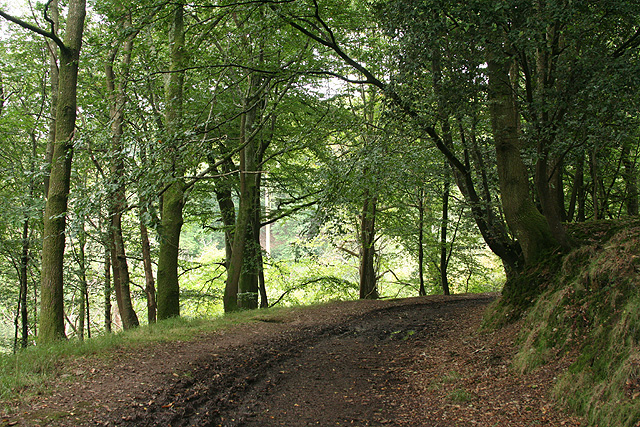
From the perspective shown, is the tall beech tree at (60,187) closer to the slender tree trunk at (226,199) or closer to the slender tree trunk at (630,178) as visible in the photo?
the slender tree trunk at (226,199)

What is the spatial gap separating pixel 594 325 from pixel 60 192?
311 inches

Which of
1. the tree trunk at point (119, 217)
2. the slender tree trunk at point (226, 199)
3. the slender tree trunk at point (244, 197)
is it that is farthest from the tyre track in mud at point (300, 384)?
the slender tree trunk at point (226, 199)

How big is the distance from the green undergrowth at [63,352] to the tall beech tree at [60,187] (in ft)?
2.87

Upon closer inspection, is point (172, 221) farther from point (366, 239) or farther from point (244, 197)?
point (366, 239)

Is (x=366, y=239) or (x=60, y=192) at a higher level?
(x=60, y=192)

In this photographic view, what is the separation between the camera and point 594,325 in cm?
426

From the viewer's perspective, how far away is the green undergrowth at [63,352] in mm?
4230

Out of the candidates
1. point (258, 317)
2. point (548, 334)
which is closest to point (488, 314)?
point (548, 334)

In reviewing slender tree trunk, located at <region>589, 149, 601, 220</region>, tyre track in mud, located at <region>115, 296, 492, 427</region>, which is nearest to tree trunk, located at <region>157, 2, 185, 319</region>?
tyre track in mud, located at <region>115, 296, 492, 427</region>

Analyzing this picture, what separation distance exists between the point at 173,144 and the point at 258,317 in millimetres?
4564

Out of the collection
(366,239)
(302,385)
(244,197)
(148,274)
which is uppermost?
(244,197)

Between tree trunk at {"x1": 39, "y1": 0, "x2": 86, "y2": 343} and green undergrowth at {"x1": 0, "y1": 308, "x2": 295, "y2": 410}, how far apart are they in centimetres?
87

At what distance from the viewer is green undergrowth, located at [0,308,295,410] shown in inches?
167

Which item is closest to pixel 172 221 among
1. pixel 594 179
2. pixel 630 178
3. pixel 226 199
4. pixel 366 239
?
pixel 226 199
